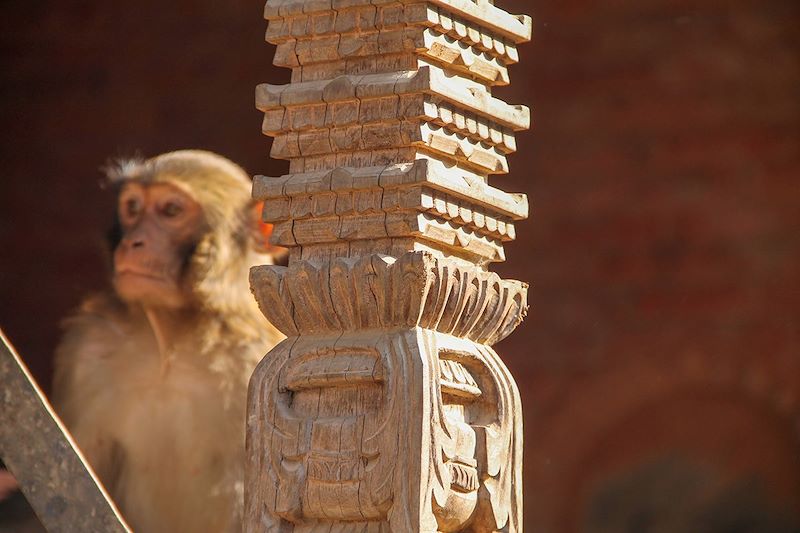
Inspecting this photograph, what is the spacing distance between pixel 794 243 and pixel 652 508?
107 centimetres

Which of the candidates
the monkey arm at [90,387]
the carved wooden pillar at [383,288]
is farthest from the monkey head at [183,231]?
the carved wooden pillar at [383,288]

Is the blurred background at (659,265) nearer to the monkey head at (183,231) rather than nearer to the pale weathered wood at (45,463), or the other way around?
the monkey head at (183,231)

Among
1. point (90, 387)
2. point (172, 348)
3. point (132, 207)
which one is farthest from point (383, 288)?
point (132, 207)

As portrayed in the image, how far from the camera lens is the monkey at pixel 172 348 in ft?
19.6

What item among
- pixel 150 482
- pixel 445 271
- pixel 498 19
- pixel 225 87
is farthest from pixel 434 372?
pixel 225 87

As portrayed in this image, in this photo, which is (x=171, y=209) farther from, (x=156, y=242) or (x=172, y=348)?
(x=172, y=348)

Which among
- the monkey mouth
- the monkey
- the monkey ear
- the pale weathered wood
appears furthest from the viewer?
the monkey ear

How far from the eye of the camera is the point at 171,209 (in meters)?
6.52

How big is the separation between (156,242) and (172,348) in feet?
1.33

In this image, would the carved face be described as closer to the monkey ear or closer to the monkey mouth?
the monkey mouth

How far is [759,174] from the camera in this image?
20.7ft

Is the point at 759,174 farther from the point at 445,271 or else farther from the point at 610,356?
the point at 445,271

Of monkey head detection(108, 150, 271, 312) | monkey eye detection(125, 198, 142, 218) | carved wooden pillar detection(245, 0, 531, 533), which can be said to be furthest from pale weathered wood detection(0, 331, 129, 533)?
monkey eye detection(125, 198, 142, 218)

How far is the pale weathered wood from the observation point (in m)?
2.99
